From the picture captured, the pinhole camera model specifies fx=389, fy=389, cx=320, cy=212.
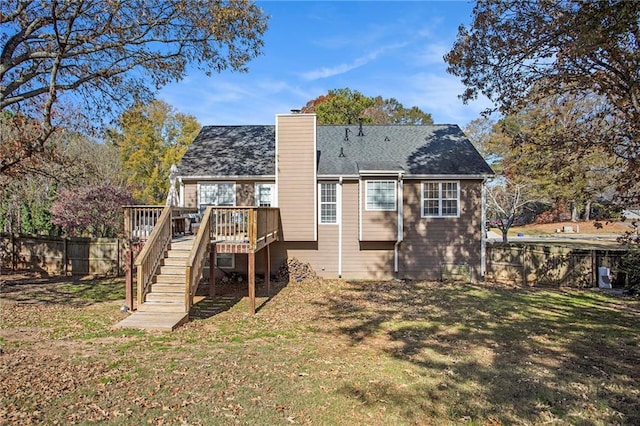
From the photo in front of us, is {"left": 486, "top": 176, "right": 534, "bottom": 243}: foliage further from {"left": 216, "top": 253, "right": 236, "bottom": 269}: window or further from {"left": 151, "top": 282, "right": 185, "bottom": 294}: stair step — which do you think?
{"left": 151, "top": 282, "right": 185, "bottom": 294}: stair step

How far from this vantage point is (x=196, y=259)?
30.2ft

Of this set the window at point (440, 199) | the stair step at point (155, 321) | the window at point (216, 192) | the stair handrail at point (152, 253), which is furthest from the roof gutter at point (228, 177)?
the stair step at point (155, 321)

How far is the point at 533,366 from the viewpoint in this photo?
246 inches

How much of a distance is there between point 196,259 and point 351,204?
6.89 m

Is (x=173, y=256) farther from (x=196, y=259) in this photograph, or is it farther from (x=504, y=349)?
(x=504, y=349)

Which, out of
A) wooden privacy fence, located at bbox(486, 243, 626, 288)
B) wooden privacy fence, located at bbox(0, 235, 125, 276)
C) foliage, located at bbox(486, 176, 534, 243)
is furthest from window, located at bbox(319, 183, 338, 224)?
foliage, located at bbox(486, 176, 534, 243)

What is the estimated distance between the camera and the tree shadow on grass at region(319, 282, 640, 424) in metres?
4.89

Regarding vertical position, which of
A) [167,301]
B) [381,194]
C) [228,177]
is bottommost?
[167,301]

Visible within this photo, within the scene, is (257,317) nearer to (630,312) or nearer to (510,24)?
(510,24)

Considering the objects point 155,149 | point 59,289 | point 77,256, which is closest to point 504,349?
point 59,289

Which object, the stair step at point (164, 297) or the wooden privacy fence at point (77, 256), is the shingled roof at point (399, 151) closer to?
the stair step at point (164, 297)

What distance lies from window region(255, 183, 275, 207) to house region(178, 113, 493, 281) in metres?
0.04

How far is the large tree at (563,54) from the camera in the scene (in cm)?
681

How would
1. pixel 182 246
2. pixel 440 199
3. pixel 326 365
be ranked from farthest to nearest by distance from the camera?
pixel 440 199, pixel 182 246, pixel 326 365
